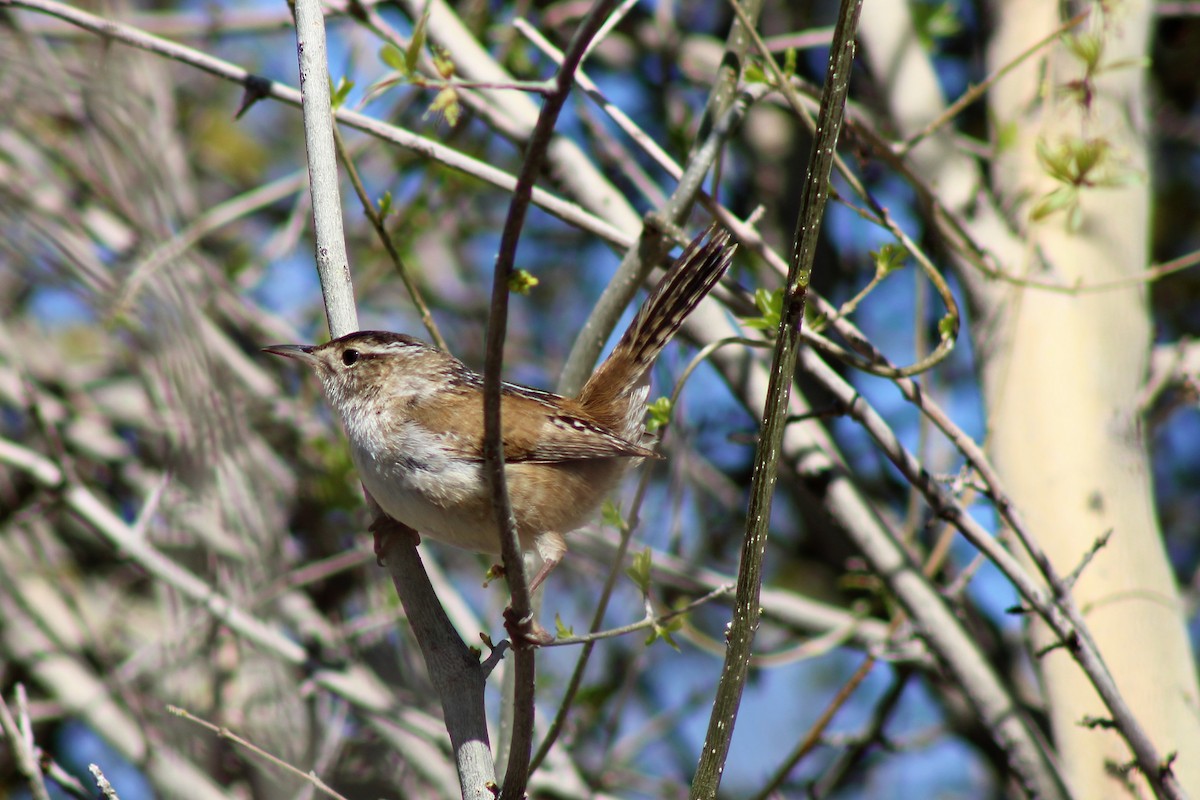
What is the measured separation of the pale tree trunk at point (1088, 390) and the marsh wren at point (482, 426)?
44.7 inches

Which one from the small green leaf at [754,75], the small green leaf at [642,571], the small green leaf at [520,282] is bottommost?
the small green leaf at [642,571]

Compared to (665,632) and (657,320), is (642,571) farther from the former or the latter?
(657,320)

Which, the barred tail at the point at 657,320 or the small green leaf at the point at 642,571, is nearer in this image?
the small green leaf at the point at 642,571

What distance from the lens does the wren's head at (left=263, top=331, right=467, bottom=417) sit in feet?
10.1

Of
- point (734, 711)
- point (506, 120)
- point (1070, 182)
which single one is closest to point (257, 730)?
point (734, 711)

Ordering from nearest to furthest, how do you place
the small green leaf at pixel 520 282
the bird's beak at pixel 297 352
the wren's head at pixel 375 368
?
the small green leaf at pixel 520 282
the wren's head at pixel 375 368
the bird's beak at pixel 297 352

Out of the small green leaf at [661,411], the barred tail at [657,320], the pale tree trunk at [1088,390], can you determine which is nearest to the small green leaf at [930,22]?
the pale tree trunk at [1088,390]

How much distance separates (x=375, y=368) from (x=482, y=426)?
503 millimetres

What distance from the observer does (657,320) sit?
10.1 ft

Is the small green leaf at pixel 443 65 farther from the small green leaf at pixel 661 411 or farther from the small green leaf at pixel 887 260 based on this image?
the small green leaf at pixel 887 260

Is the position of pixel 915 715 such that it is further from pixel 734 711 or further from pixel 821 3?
pixel 734 711

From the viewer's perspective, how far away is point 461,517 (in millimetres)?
2684

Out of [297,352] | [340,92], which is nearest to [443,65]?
[340,92]

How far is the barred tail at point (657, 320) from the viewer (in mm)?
2902
